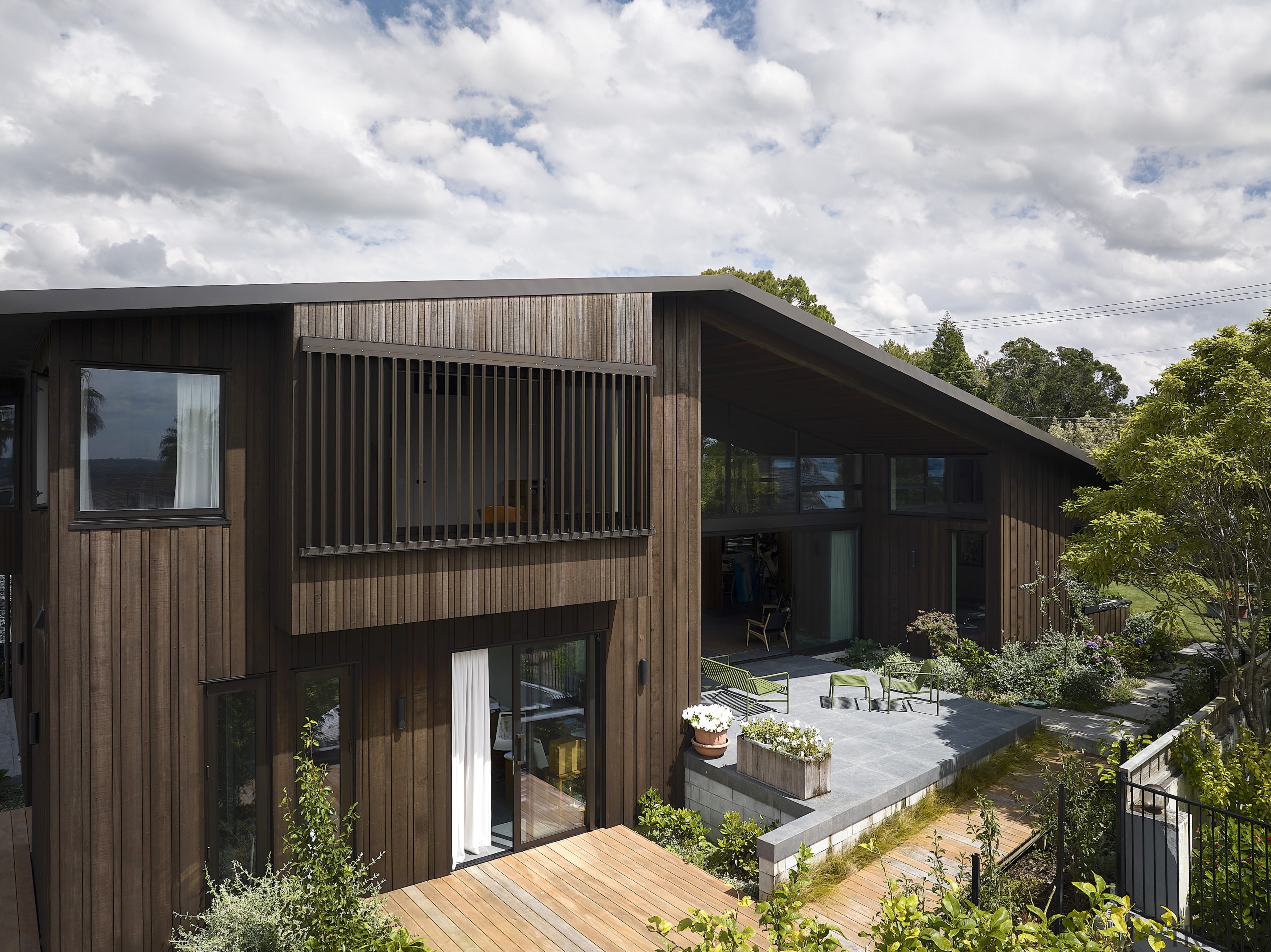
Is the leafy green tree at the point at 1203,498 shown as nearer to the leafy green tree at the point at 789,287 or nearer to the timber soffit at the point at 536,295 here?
the timber soffit at the point at 536,295

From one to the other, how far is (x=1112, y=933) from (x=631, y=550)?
5.28 meters

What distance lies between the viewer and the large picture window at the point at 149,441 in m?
5.48

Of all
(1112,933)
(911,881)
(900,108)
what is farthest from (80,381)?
(900,108)

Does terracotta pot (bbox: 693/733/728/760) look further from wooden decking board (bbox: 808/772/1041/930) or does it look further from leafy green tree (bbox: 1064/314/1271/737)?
leafy green tree (bbox: 1064/314/1271/737)

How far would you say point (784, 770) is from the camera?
7496 mm

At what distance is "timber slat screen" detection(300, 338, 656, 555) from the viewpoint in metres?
5.89

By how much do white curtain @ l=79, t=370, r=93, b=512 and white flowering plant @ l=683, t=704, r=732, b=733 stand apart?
19.0 ft

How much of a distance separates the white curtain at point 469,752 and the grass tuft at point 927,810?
9.81ft

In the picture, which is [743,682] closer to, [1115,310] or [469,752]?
[469,752]

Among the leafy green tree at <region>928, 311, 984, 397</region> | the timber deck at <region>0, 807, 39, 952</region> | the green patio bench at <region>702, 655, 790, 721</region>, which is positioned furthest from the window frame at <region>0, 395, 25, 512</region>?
the leafy green tree at <region>928, 311, 984, 397</region>

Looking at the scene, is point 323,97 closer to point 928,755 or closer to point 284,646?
point 284,646

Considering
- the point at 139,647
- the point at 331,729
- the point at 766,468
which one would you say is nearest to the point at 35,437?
the point at 139,647

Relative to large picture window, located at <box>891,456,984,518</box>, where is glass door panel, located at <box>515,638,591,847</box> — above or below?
below

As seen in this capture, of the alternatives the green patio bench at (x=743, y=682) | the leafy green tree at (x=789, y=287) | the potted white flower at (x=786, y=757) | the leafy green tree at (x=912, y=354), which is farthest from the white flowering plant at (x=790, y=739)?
the leafy green tree at (x=912, y=354)
